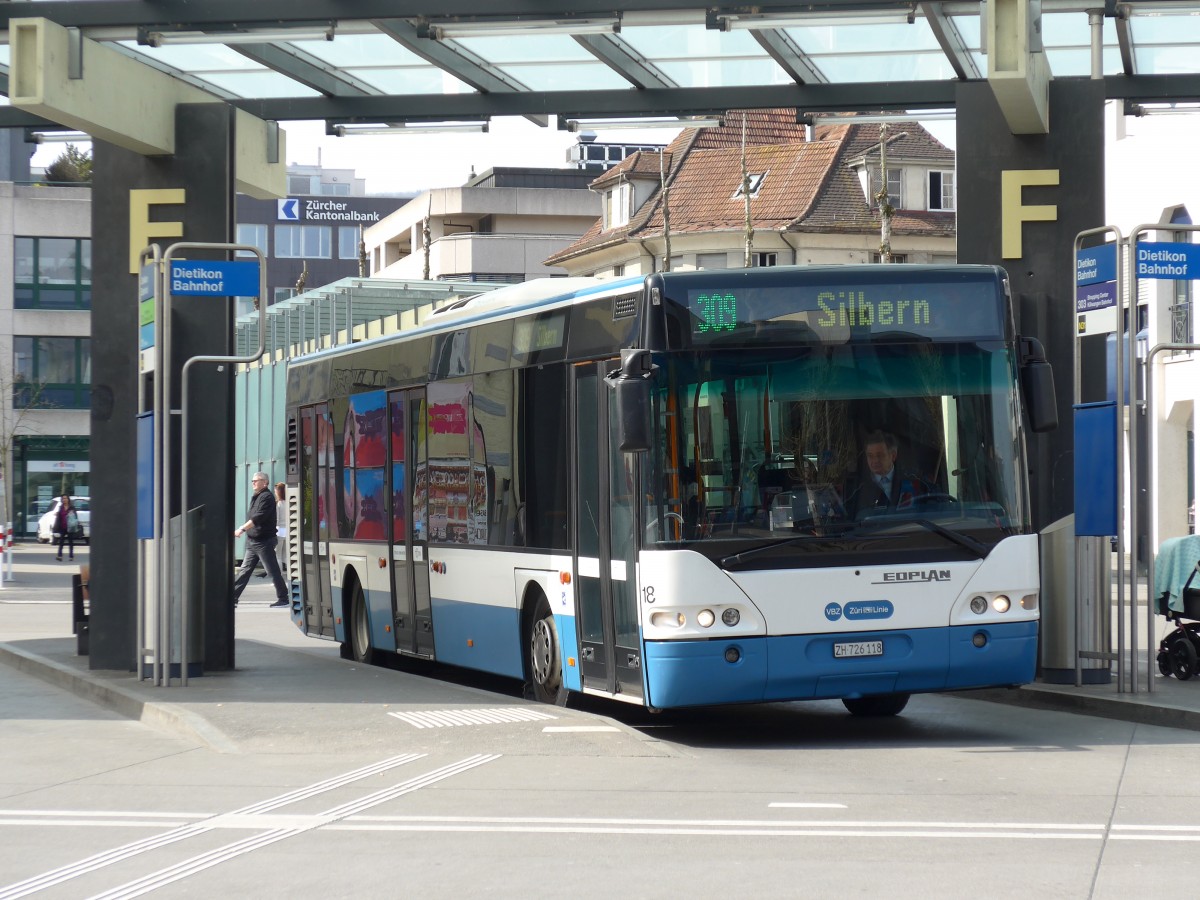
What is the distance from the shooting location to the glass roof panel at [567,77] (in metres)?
15.2

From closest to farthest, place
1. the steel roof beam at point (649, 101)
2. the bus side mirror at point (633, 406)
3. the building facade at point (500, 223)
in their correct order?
1. the bus side mirror at point (633, 406)
2. the steel roof beam at point (649, 101)
3. the building facade at point (500, 223)

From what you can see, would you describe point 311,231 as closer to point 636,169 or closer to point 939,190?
point 636,169

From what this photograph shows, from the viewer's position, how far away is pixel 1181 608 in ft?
48.4

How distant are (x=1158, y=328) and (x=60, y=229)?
40707 millimetres

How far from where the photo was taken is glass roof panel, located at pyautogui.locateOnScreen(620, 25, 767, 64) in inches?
559

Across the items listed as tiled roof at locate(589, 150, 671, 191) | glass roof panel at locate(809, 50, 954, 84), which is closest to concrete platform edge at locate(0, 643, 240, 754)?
glass roof panel at locate(809, 50, 954, 84)

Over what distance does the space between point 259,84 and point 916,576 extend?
7.69 meters

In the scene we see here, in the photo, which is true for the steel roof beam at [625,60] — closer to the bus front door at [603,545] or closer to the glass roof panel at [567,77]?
the glass roof panel at [567,77]

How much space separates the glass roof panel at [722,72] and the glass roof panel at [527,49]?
75cm

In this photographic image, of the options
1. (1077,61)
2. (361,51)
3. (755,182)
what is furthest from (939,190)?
(361,51)

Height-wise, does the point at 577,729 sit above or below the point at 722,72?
below

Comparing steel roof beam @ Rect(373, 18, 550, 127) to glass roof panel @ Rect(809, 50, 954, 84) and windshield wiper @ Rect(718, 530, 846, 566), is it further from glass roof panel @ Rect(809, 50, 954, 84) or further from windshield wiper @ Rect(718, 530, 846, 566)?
windshield wiper @ Rect(718, 530, 846, 566)

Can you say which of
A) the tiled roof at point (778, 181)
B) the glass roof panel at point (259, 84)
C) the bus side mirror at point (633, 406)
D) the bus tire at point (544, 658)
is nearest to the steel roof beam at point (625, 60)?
the glass roof panel at point (259, 84)

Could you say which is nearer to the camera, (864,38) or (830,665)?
(830,665)
